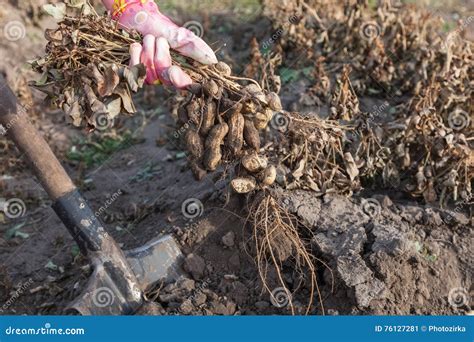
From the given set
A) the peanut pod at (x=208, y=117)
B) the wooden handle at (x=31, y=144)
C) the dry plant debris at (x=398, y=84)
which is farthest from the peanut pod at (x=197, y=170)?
the dry plant debris at (x=398, y=84)

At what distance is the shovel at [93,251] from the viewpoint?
10.0 ft

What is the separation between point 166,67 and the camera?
285 centimetres

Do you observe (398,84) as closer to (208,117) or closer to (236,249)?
(236,249)

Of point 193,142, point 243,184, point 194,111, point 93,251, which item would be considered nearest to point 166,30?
point 194,111

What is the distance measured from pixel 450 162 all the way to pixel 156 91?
7.98 ft

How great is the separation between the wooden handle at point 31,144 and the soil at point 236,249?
479 mm

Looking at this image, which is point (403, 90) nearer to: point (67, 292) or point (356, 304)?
point (356, 304)

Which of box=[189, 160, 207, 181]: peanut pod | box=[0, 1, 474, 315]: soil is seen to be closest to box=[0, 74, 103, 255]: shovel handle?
box=[0, 1, 474, 315]: soil

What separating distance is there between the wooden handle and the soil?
0.48 m

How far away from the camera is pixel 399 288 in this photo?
3148 mm

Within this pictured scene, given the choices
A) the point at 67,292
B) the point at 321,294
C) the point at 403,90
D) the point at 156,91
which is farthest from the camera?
the point at 156,91

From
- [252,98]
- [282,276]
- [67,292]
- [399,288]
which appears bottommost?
[399,288]

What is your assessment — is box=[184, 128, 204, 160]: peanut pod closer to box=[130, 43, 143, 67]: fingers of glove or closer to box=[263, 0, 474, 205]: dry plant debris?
box=[130, 43, 143, 67]: fingers of glove

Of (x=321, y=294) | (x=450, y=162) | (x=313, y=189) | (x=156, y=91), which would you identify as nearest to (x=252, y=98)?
(x=313, y=189)
